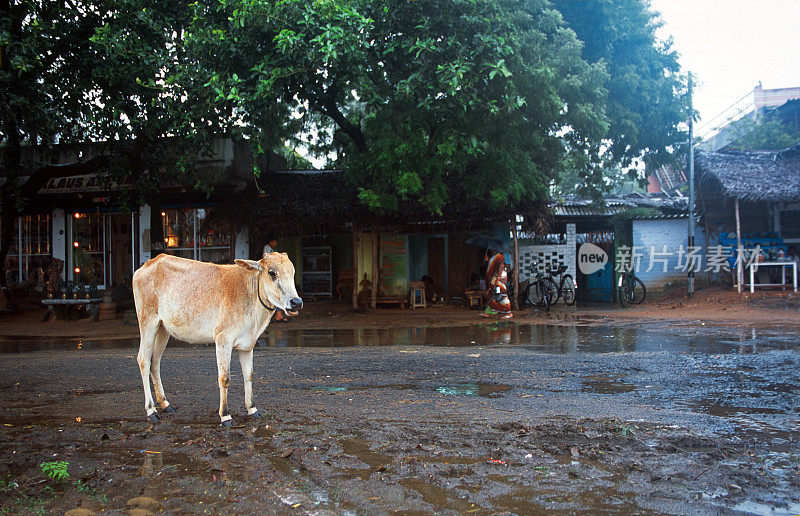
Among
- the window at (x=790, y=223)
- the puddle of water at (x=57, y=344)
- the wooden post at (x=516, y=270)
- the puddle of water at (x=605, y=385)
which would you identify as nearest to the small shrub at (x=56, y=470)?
the puddle of water at (x=605, y=385)

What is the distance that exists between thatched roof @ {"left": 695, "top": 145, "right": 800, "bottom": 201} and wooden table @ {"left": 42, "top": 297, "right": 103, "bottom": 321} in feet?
60.7

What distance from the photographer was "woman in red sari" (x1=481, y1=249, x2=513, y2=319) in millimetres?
14672

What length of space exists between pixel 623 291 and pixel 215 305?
1549 cm

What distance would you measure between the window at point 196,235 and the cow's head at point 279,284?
475 inches

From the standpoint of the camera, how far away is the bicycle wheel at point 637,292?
17.8 meters

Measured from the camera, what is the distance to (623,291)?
17.8 meters

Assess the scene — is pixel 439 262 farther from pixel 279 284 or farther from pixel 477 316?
pixel 279 284

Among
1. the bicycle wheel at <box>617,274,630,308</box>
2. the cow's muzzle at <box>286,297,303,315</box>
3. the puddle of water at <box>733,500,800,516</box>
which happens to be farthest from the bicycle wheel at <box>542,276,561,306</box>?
the puddle of water at <box>733,500,800,516</box>

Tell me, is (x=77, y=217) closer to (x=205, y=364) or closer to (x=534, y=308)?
(x=205, y=364)

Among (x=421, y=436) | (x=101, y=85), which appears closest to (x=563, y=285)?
(x=101, y=85)

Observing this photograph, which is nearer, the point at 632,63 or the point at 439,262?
the point at 632,63

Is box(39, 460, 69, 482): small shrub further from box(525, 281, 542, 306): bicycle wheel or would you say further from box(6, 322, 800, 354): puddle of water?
box(525, 281, 542, 306): bicycle wheel

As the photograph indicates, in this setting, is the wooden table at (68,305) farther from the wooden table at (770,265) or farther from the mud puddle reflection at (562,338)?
the wooden table at (770,265)

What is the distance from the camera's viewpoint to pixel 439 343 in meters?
10.2
